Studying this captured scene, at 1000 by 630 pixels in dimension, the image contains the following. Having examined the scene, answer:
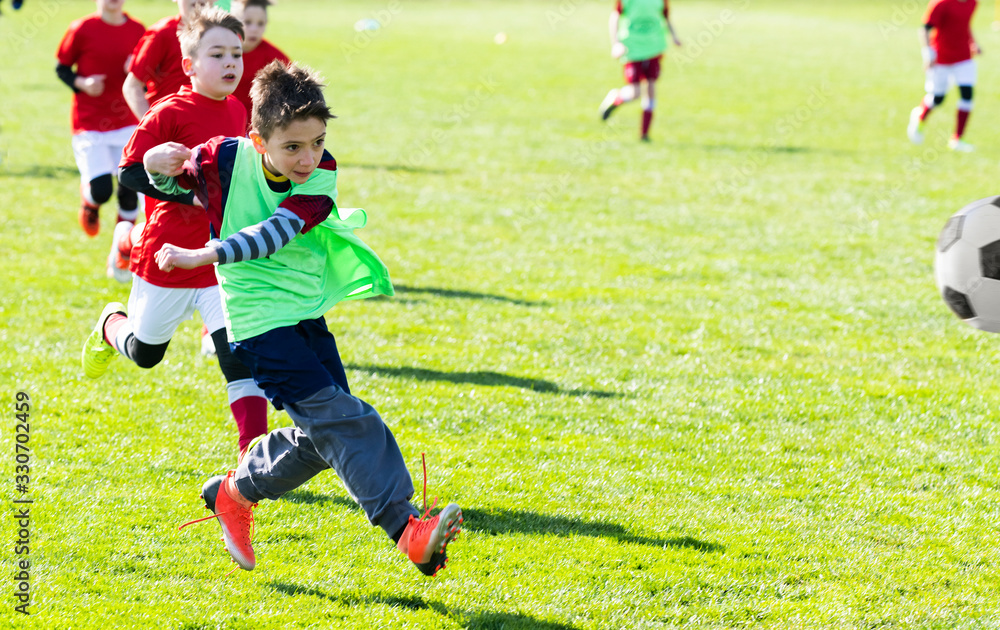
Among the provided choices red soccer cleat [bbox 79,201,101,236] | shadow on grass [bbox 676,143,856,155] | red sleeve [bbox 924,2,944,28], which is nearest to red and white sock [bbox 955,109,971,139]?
red sleeve [bbox 924,2,944,28]

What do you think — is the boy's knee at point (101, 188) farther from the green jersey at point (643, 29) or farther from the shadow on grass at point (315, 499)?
the green jersey at point (643, 29)

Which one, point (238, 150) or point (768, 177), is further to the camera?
point (768, 177)

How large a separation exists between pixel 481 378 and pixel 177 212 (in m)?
2.19

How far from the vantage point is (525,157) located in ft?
46.0

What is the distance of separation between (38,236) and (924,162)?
10.9 metres

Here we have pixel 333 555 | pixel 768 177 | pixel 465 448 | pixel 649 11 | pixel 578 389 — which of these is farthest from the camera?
pixel 649 11

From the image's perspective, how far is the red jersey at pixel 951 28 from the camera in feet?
46.0

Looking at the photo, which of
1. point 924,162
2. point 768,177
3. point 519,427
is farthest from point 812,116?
point 519,427

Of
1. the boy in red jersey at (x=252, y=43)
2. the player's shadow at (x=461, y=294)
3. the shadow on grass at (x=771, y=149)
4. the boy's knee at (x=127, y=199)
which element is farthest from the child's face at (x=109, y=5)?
the shadow on grass at (x=771, y=149)

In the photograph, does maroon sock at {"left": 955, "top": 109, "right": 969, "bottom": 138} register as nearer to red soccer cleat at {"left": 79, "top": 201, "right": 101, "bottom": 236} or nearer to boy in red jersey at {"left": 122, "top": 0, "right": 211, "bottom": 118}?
red soccer cleat at {"left": 79, "top": 201, "right": 101, "bottom": 236}

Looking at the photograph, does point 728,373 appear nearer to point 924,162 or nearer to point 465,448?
point 465,448

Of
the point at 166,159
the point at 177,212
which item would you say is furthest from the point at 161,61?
the point at 166,159

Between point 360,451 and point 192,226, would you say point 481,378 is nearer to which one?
point 192,226

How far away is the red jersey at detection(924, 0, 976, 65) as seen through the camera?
46.0 ft
